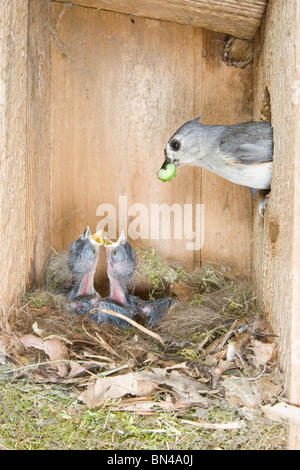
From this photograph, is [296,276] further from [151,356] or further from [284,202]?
[151,356]

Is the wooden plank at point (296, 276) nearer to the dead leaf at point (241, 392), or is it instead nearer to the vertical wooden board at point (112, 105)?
the dead leaf at point (241, 392)

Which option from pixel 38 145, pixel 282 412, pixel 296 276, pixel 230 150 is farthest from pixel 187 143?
pixel 282 412

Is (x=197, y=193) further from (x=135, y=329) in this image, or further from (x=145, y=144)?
(x=135, y=329)

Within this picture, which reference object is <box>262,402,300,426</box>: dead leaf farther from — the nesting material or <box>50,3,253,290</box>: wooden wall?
<box>50,3,253,290</box>: wooden wall

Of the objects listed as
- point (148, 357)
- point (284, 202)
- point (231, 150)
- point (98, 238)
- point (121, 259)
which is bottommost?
point (148, 357)

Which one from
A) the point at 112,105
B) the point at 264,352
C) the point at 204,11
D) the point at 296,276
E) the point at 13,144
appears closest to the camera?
the point at 296,276

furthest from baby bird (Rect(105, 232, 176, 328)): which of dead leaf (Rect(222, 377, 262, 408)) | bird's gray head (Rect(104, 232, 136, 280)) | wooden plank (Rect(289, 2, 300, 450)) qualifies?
wooden plank (Rect(289, 2, 300, 450))

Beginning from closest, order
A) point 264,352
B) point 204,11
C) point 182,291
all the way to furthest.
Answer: point 264,352, point 204,11, point 182,291
